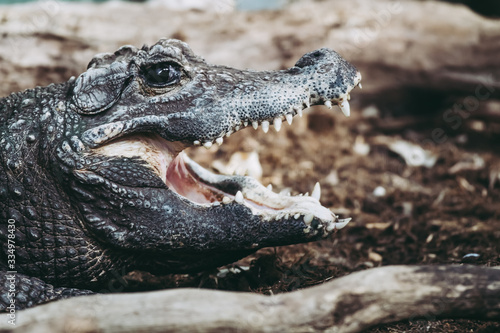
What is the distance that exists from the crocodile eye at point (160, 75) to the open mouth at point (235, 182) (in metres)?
0.34

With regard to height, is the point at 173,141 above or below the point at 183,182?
above

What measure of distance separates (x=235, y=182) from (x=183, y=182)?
0.48m

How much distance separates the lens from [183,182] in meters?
4.07

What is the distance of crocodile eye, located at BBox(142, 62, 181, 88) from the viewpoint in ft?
11.4

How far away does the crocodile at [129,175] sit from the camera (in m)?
3.33

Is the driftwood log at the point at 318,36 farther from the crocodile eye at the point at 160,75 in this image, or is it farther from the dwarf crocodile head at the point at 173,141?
the crocodile eye at the point at 160,75

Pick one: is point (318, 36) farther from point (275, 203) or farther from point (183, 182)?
point (275, 203)

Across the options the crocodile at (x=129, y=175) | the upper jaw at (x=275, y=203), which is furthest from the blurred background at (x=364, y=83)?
the crocodile at (x=129, y=175)

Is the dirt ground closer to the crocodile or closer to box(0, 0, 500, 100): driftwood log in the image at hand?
the crocodile

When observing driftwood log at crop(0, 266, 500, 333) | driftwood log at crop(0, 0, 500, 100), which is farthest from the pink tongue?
driftwood log at crop(0, 0, 500, 100)

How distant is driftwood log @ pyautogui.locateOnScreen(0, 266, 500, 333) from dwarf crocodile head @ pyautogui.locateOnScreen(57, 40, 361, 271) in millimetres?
805

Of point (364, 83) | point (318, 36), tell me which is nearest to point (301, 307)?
point (318, 36)

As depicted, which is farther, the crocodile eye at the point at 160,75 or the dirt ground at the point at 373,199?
the dirt ground at the point at 373,199

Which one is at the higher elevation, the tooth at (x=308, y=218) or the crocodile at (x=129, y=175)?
the crocodile at (x=129, y=175)
